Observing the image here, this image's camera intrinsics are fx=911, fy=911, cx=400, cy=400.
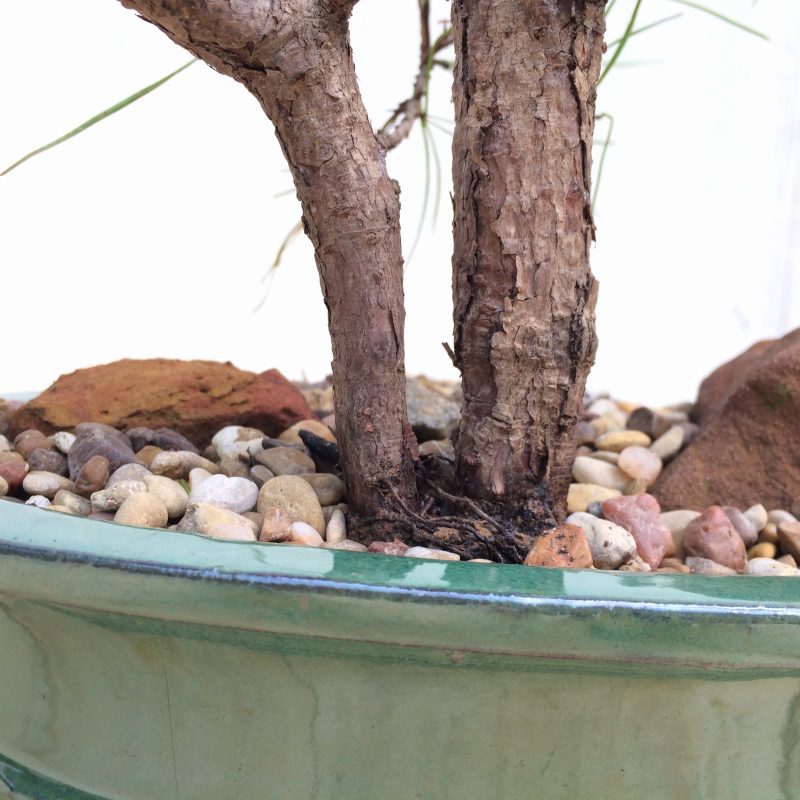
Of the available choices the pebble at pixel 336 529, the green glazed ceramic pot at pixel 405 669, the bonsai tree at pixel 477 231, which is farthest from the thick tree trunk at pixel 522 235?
the green glazed ceramic pot at pixel 405 669

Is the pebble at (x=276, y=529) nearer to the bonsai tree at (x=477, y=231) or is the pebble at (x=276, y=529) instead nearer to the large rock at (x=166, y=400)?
the bonsai tree at (x=477, y=231)

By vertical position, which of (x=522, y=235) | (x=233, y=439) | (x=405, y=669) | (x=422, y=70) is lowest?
(x=405, y=669)

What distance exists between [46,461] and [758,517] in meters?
0.67

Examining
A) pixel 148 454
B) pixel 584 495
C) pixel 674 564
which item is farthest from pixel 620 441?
pixel 148 454

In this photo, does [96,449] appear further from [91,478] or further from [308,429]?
[308,429]

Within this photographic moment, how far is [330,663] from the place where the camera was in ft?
1.58

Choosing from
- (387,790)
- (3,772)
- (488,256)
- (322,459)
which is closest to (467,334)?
(488,256)

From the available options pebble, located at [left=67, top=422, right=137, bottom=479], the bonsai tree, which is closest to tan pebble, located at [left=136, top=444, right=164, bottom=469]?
pebble, located at [left=67, top=422, right=137, bottom=479]

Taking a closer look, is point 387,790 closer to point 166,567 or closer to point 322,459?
point 166,567

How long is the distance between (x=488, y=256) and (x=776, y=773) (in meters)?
0.38

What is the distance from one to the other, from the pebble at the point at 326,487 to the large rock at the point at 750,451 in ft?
1.21

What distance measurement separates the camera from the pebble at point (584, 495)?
2.84 feet

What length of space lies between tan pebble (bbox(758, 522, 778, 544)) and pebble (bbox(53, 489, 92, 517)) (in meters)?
0.61

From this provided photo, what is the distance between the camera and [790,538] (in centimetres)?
83
